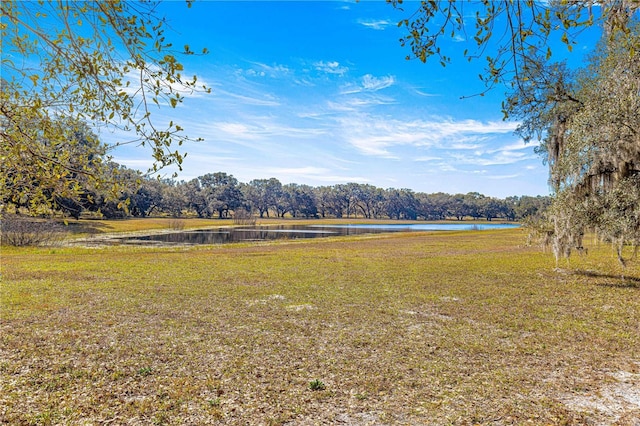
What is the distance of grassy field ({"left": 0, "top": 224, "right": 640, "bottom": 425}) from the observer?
5.29 m

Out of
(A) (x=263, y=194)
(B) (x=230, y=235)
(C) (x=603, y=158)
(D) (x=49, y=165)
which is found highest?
(A) (x=263, y=194)

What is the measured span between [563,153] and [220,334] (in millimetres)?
13524

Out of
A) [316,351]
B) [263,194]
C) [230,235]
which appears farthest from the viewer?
[263,194]

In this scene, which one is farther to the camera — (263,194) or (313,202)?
(313,202)

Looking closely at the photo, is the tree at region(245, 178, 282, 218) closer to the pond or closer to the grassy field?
the pond

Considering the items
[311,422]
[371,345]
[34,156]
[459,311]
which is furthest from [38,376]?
[459,311]

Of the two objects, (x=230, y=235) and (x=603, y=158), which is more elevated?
(x=603, y=158)

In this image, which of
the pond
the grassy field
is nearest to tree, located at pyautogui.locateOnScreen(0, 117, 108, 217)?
the grassy field

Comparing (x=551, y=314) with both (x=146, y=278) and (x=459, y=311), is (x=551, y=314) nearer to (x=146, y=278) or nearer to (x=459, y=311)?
(x=459, y=311)

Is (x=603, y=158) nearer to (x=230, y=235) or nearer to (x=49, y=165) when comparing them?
(x=49, y=165)

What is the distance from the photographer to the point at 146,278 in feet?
52.4

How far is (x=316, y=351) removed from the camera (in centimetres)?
764

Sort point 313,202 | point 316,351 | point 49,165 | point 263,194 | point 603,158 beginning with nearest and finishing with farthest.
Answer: point 49,165
point 316,351
point 603,158
point 263,194
point 313,202

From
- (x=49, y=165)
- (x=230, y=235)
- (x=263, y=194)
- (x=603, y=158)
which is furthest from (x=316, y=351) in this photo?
(x=263, y=194)
